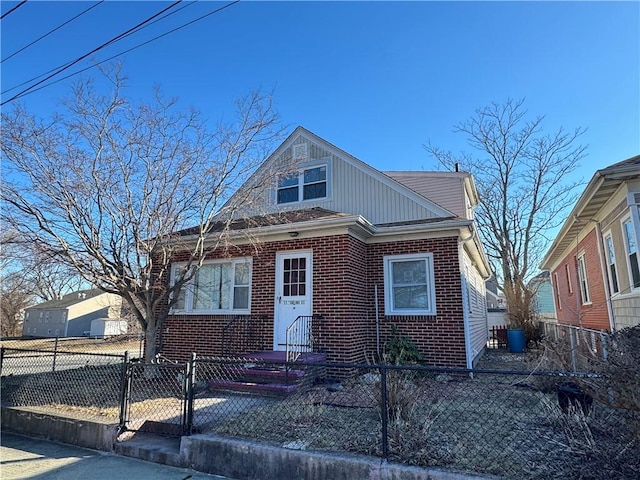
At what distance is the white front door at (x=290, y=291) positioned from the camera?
8.52 meters

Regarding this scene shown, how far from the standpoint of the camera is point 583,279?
484 inches

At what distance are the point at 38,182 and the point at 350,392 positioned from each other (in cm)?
674

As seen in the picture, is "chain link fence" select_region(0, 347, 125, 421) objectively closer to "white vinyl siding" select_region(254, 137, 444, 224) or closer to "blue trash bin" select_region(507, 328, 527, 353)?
"white vinyl siding" select_region(254, 137, 444, 224)

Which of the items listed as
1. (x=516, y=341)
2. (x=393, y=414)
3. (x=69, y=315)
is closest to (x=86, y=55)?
(x=393, y=414)

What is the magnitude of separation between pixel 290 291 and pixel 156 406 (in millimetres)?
3734

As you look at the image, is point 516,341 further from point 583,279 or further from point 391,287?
point 391,287

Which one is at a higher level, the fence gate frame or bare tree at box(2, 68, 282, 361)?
bare tree at box(2, 68, 282, 361)

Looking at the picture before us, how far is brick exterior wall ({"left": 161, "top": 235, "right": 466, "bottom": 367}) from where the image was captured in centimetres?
804

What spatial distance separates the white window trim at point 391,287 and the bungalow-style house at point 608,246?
2806 millimetres

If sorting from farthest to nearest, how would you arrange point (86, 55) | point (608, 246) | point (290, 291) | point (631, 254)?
point (290, 291), point (608, 246), point (631, 254), point (86, 55)

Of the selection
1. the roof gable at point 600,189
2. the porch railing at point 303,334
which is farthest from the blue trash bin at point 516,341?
the porch railing at point 303,334

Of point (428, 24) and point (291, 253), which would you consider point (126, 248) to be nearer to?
point (291, 253)

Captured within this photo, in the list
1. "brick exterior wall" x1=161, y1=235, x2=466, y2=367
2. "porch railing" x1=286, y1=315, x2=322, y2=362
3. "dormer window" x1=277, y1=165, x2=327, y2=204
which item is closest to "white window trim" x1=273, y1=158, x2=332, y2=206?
"dormer window" x1=277, y1=165, x2=327, y2=204

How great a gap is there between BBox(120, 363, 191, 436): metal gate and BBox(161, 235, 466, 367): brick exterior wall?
239cm
